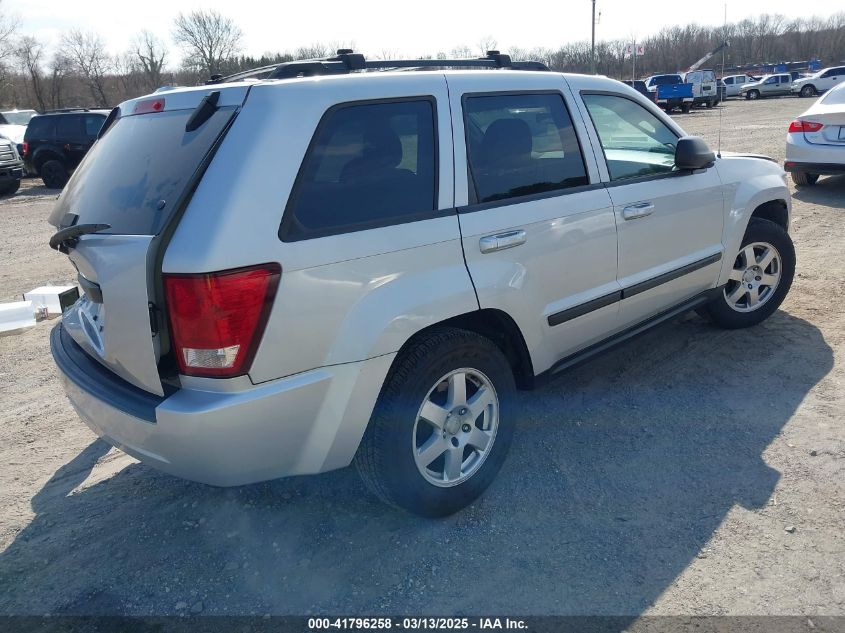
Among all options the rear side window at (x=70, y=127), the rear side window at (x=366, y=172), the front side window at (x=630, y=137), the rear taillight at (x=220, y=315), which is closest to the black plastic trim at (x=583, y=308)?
the front side window at (x=630, y=137)

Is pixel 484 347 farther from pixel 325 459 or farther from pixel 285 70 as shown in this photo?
pixel 285 70

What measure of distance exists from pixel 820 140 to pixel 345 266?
920 centimetres

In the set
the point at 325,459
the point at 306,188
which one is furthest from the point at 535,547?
the point at 306,188

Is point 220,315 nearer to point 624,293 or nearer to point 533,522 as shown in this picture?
point 533,522

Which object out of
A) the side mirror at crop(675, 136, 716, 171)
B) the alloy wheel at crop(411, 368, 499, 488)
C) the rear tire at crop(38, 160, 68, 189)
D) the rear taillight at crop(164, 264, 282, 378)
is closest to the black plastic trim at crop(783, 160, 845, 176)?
the side mirror at crop(675, 136, 716, 171)

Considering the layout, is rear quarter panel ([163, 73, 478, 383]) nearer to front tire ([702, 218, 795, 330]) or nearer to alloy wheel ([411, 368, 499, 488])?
alloy wheel ([411, 368, 499, 488])

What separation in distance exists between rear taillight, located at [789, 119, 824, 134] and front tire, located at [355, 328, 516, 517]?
8452mm

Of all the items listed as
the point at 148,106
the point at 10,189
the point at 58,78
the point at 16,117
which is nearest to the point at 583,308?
the point at 148,106

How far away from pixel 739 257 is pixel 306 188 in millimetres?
3545

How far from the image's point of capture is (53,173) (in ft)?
54.0

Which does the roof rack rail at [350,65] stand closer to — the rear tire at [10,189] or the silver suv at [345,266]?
the silver suv at [345,266]

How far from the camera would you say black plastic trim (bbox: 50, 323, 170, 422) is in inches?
94.9

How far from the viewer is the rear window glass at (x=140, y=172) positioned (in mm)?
2379

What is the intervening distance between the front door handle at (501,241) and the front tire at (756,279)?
2.28 meters
